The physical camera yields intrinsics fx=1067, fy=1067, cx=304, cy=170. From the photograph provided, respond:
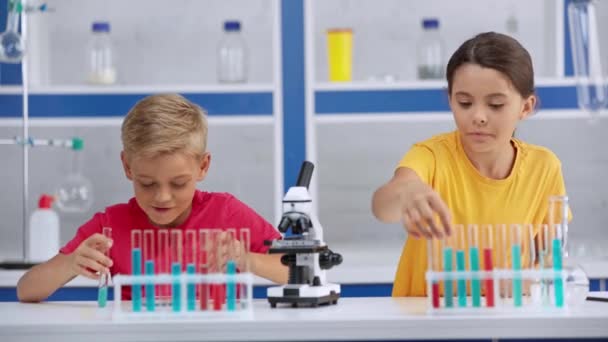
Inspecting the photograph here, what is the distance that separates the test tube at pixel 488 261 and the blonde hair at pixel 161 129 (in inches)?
23.5

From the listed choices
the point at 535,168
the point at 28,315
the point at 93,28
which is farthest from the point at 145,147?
the point at 93,28

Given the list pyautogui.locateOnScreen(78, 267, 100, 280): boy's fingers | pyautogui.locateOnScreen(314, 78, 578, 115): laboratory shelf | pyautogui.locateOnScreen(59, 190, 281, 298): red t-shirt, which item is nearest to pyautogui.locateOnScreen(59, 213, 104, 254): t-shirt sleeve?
pyautogui.locateOnScreen(59, 190, 281, 298): red t-shirt

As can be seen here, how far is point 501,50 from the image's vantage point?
6.41ft

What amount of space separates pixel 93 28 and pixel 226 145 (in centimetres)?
64

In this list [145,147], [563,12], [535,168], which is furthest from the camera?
[563,12]

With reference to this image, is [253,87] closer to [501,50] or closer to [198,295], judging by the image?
[501,50]

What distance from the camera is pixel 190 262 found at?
1.66 meters

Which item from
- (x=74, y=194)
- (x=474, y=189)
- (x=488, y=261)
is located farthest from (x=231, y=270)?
(x=74, y=194)

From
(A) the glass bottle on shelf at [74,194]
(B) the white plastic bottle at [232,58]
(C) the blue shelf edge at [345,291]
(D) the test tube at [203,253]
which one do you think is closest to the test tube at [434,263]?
(D) the test tube at [203,253]

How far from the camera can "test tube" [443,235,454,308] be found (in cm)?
158

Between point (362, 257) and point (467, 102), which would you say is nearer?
point (467, 102)

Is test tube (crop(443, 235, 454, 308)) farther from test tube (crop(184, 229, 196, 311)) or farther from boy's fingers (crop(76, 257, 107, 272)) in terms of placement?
boy's fingers (crop(76, 257, 107, 272))

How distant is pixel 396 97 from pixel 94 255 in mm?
1704

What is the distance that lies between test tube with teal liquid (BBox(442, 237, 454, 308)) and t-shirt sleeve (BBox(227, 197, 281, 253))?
552mm
